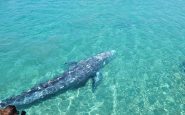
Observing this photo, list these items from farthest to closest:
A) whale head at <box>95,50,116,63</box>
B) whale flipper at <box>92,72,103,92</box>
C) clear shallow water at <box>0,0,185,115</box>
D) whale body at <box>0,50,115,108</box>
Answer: whale head at <box>95,50,116,63</box> < whale flipper at <box>92,72,103,92</box> < clear shallow water at <box>0,0,185,115</box> < whale body at <box>0,50,115,108</box>

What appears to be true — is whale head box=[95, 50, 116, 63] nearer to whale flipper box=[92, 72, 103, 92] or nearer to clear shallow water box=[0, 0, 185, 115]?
clear shallow water box=[0, 0, 185, 115]

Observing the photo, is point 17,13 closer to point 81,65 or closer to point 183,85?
point 81,65

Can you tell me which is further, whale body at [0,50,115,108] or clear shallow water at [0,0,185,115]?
clear shallow water at [0,0,185,115]

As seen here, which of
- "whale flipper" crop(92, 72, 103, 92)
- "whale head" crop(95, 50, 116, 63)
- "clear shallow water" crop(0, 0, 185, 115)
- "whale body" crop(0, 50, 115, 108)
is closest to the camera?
"whale body" crop(0, 50, 115, 108)

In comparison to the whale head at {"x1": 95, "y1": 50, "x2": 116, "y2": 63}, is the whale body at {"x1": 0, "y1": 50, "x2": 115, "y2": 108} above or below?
above

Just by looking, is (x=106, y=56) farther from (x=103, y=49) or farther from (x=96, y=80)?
(x=96, y=80)

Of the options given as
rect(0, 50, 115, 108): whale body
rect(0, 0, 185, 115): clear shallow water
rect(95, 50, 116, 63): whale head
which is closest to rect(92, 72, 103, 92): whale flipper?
A: rect(0, 50, 115, 108): whale body
